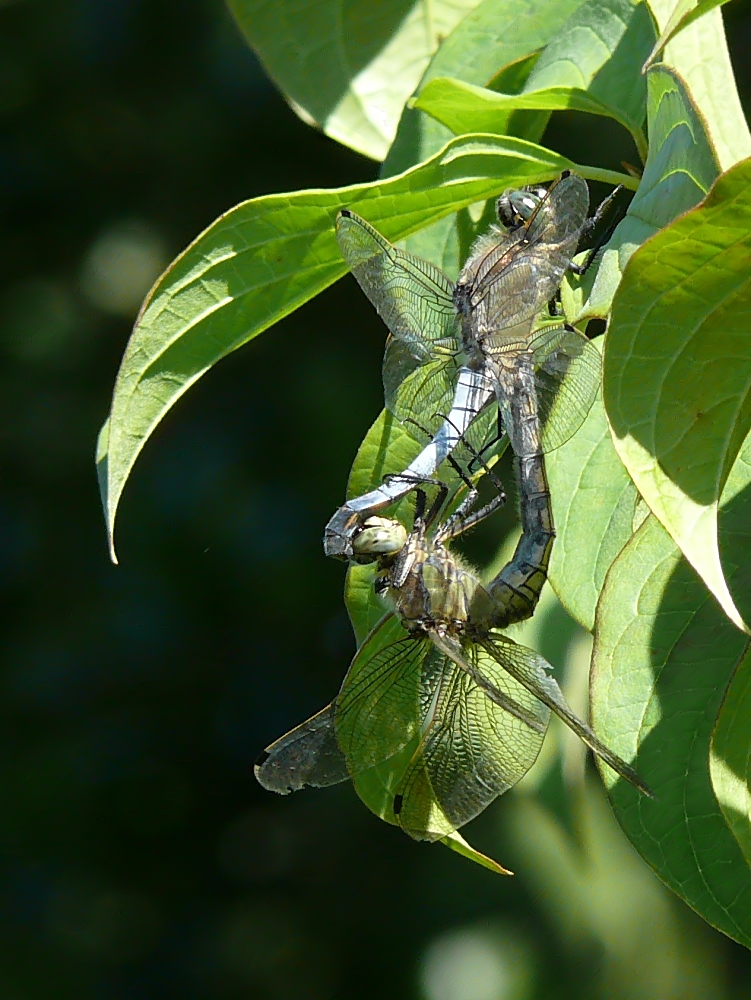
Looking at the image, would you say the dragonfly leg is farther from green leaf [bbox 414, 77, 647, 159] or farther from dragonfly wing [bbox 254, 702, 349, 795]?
dragonfly wing [bbox 254, 702, 349, 795]

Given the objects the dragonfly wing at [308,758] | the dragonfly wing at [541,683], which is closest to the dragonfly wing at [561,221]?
the dragonfly wing at [541,683]

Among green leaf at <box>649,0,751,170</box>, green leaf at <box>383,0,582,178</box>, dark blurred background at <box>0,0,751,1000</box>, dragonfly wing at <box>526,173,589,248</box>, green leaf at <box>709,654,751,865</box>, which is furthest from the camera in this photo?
dark blurred background at <box>0,0,751,1000</box>

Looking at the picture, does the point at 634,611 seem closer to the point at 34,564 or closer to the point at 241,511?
the point at 241,511

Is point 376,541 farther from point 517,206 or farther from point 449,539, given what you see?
point 517,206

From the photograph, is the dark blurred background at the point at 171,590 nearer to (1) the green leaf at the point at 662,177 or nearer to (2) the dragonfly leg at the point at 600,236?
(2) the dragonfly leg at the point at 600,236

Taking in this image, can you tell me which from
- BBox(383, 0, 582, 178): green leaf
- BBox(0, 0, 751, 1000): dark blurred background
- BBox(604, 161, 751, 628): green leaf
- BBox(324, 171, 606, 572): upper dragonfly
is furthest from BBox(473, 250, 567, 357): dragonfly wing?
BBox(0, 0, 751, 1000): dark blurred background

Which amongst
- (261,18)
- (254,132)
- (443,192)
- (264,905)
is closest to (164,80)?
(254,132)

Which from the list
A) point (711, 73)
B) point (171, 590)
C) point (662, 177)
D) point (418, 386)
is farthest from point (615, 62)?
point (171, 590)
